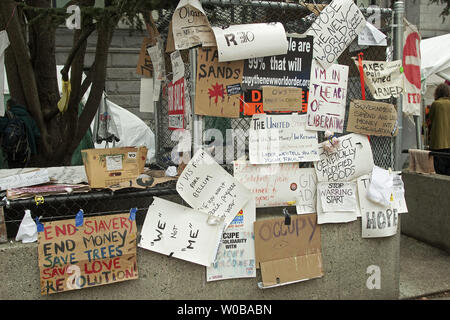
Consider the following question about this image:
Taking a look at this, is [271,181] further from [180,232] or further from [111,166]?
[111,166]

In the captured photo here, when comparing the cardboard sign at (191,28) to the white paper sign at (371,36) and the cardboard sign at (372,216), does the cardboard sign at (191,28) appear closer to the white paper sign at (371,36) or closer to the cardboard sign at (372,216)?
the white paper sign at (371,36)

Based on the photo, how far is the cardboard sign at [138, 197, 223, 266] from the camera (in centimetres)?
333

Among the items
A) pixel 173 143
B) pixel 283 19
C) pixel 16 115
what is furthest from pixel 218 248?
pixel 16 115

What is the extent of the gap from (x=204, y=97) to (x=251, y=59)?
0.51 metres

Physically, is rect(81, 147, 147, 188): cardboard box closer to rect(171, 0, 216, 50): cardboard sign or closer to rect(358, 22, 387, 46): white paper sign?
rect(171, 0, 216, 50): cardboard sign

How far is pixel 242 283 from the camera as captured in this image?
3.54 metres

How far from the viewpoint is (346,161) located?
3783mm

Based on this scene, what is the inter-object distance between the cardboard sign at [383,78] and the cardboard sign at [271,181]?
1074 millimetres

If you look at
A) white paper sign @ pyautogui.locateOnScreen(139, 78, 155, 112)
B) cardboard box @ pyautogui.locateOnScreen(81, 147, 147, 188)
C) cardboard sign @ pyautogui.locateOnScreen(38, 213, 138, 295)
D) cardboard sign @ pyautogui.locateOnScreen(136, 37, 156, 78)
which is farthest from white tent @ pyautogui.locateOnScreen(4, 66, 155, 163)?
cardboard sign @ pyautogui.locateOnScreen(38, 213, 138, 295)

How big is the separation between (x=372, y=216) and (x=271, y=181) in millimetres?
1025

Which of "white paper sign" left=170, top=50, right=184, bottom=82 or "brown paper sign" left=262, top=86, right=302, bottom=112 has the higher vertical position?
"white paper sign" left=170, top=50, right=184, bottom=82

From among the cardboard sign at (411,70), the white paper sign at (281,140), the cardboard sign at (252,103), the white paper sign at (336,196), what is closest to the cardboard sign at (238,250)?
the white paper sign at (281,140)

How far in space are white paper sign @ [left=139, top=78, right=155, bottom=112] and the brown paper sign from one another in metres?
1.69

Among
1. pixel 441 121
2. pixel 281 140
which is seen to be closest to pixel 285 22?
pixel 281 140
